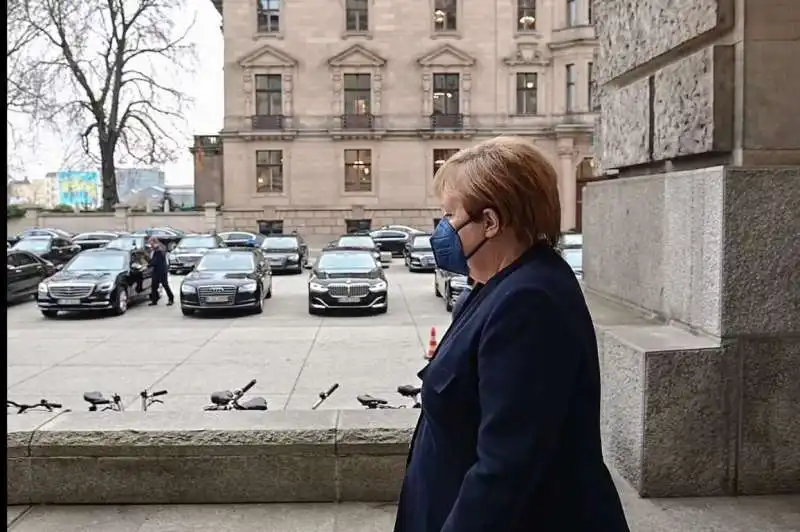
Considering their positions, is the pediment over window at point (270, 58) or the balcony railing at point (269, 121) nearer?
the pediment over window at point (270, 58)

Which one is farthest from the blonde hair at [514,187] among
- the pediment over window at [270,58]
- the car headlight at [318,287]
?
the pediment over window at [270,58]

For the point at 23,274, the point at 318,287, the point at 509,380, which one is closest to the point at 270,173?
the point at 23,274

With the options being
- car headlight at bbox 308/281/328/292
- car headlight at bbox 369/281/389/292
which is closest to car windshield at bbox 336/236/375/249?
car headlight at bbox 369/281/389/292

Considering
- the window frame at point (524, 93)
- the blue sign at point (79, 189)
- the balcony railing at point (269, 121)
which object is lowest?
the blue sign at point (79, 189)

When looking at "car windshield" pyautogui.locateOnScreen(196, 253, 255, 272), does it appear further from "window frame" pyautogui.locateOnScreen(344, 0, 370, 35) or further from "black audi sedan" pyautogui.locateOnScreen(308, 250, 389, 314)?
"window frame" pyautogui.locateOnScreen(344, 0, 370, 35)

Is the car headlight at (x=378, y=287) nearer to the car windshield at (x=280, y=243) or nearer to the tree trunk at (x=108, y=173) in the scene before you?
the car windshield at (x=280, y=243)

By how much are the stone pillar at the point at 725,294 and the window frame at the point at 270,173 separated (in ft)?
164

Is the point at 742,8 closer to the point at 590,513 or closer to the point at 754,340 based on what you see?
the point at 754,340

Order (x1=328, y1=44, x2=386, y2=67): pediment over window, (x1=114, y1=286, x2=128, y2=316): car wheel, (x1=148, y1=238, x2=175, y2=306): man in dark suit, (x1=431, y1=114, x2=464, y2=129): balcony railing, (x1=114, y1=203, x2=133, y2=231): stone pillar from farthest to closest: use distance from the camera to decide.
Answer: (x1=114, y1=203, x2=133, y2=231): stone pillar, (x1=431, y1=114, x2=464, y2=129): balcony railing, (x1=328, y1=44, x2=386, y2=67): pediment over window, (x1=148, y1=238, x2=175, y2=306): man in dark suit, (x1=114, y1=286, x2=128, y2=316): car wheel

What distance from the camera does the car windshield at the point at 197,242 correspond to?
36659 mm

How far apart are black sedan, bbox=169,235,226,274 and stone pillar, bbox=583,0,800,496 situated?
32.2m

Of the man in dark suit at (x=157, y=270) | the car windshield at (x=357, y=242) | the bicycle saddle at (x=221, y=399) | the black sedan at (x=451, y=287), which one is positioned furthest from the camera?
the car windshield at (x=357, y=242)

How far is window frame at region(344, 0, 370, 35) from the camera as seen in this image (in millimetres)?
52281

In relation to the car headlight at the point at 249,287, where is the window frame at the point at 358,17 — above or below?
above
